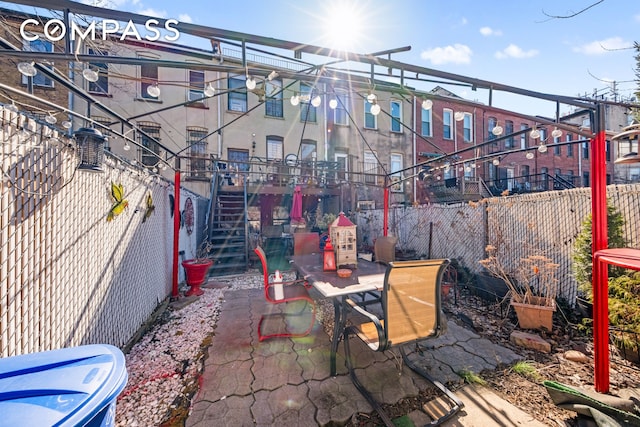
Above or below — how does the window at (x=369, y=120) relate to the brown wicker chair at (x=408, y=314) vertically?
above

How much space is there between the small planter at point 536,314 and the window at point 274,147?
10821mm

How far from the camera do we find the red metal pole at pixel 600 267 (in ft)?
7.11

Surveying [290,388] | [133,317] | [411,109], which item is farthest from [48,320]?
[411,109]

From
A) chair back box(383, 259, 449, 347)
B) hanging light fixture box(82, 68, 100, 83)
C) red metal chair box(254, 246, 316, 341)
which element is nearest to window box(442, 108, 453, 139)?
red metal chair box(254, 246, 316, 341)

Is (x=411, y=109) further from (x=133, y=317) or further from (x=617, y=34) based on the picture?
(x=133, y=317)

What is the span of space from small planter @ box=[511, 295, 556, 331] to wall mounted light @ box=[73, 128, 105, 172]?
5233 millimetres

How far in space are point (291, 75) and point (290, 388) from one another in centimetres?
306

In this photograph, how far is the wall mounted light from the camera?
194 cm

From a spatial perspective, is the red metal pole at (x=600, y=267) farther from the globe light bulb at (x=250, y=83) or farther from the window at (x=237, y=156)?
the window at (x=237, y=156)

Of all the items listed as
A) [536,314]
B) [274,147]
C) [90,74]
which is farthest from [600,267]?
[274,147]

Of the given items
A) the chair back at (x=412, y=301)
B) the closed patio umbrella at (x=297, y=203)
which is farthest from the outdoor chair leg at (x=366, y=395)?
the closed patio umbrella at (x=297, y=203)

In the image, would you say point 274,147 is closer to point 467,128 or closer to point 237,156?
point 237,156

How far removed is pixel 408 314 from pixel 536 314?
2532 mm

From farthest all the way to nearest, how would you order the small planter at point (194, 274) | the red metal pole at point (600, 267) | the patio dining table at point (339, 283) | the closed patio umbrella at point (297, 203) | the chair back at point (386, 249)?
1. the closed patio umbrella at point (297, 203)
2. the small planter at point (194, 274)
3. the chair back at point (386, 249)
4. the patio dining table at point (339, 283)
5. the red metal pole at point (600, 267)
